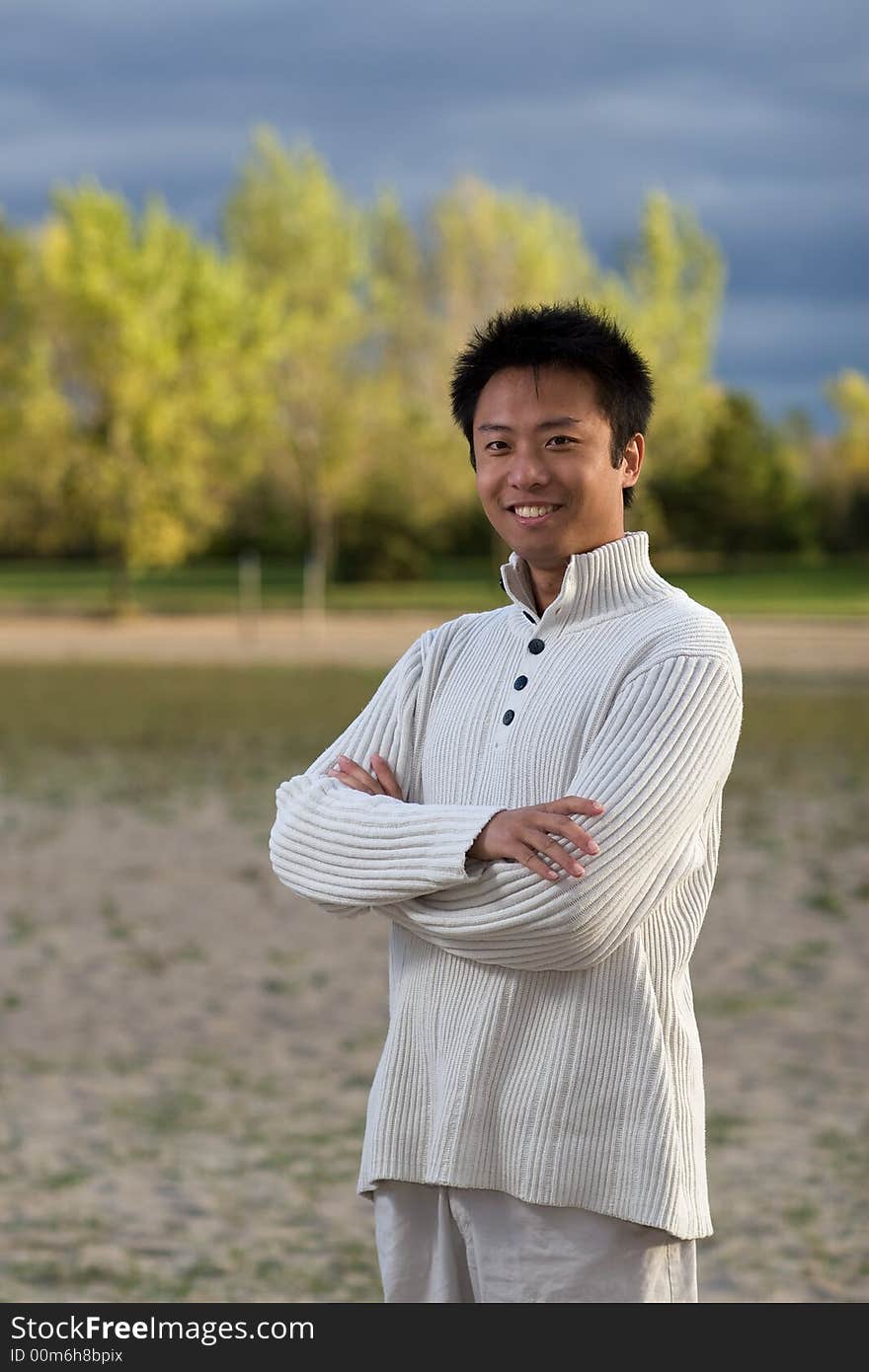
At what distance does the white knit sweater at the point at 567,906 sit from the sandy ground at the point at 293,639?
20.3 meters

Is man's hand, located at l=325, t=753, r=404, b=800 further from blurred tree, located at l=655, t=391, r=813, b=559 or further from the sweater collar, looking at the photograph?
blurred tree, located at l=655, t=391, r=813, b=559

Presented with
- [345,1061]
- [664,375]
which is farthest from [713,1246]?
[664,375]

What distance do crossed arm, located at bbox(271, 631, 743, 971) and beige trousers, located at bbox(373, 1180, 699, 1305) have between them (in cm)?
32

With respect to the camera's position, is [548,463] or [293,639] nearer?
[548,463]

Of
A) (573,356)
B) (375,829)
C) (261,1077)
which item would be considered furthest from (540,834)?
(261,1077)

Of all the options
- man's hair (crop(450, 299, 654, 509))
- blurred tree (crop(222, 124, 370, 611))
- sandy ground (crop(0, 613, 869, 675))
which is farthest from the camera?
blurred tree (crop(222, 124, 370, 611))

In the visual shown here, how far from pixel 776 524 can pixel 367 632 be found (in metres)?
27.7

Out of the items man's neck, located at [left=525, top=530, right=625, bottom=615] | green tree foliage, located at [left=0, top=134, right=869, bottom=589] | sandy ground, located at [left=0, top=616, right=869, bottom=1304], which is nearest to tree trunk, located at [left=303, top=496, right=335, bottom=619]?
green tree foliage, located at [left=0, top=134, right=869, bottom=589]

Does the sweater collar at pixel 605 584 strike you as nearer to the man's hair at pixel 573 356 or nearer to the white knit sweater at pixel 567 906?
the white knit sweater at pixel 567 906

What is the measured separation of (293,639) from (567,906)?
25.6m

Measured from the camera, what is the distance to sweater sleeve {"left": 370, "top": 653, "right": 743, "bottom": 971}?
2150 mm

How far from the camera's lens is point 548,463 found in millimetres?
2229

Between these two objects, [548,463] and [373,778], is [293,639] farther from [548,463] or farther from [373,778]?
[548,463]

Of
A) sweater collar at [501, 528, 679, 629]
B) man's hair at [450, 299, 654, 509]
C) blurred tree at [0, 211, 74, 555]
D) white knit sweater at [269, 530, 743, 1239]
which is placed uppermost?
blurred tree at [0, 211, 74, 555]
